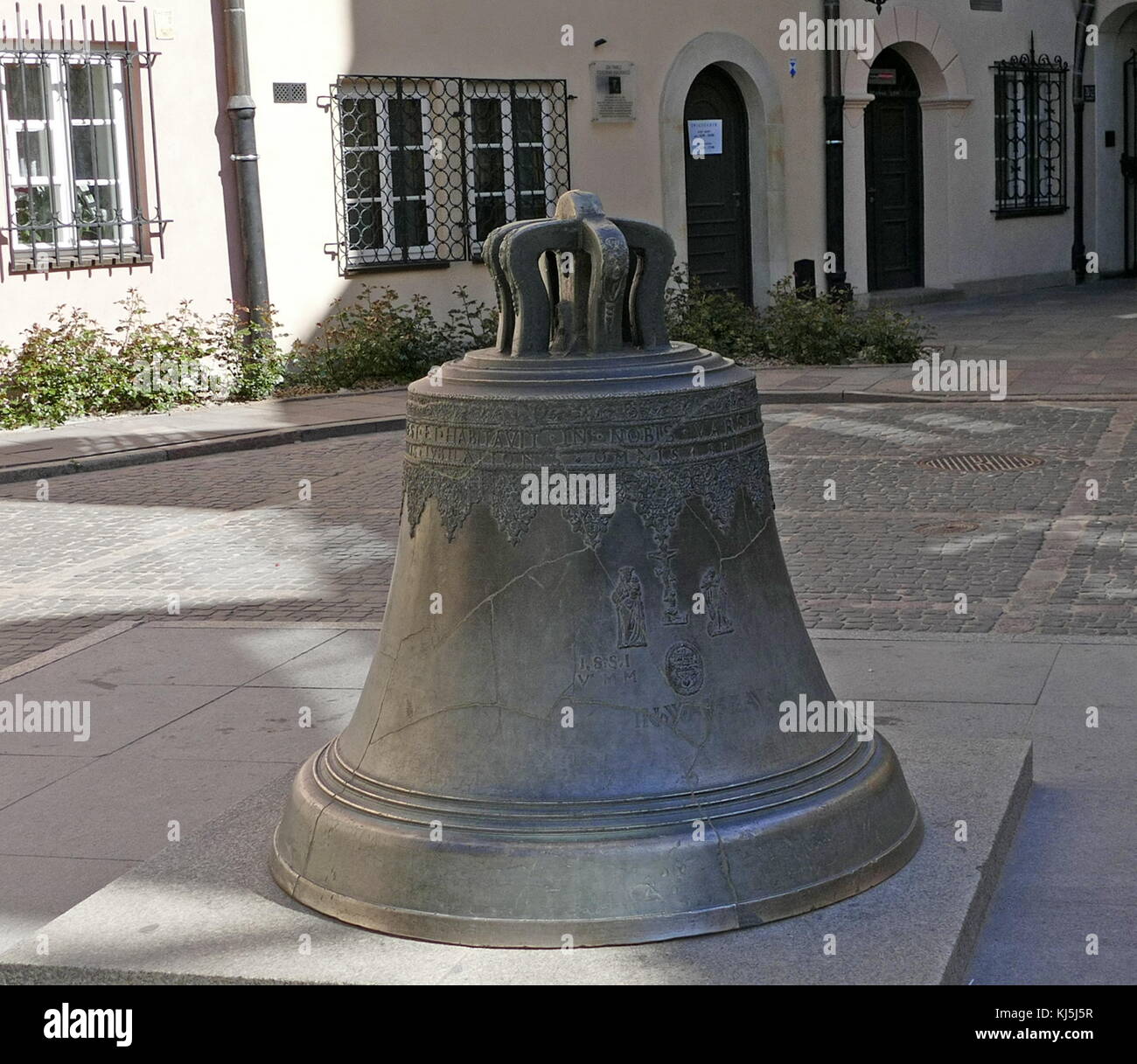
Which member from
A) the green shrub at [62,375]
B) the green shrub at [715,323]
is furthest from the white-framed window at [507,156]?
the green shrub at [62,375]

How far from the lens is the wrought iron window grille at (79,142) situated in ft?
43.3

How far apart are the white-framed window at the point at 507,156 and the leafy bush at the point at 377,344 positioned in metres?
1.14

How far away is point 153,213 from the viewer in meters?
14.1

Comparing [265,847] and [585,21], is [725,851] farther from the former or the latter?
[585,21]

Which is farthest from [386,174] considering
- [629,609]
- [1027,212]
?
[629,609]

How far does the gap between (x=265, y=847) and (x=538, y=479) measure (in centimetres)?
112

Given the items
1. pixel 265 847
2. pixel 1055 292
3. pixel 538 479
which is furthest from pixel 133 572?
pixel 1055 292

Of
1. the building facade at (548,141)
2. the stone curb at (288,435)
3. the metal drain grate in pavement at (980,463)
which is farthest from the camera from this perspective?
the building facade at (548,141)

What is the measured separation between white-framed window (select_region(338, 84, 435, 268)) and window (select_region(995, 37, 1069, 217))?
31.2 feet

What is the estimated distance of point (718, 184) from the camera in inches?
766

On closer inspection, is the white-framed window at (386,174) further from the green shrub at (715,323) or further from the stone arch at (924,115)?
the stone arch at (924,115)
